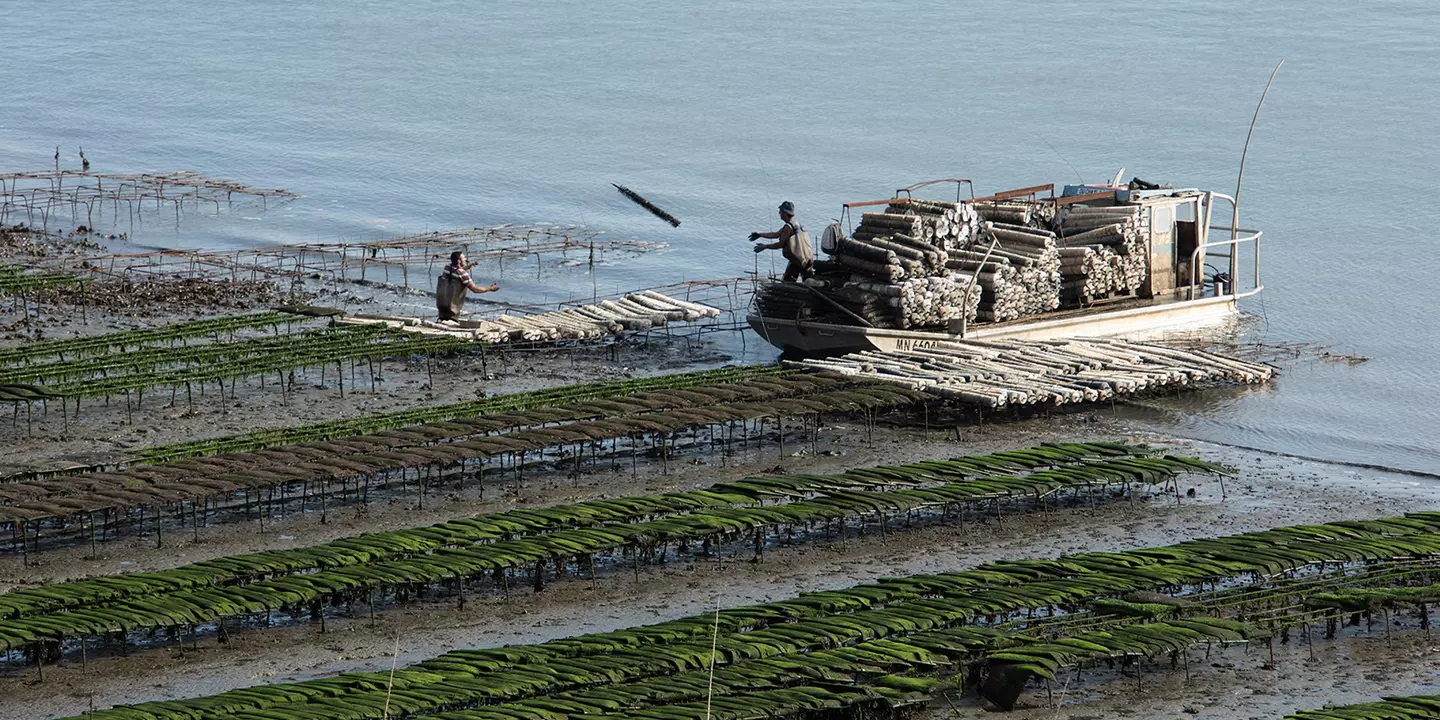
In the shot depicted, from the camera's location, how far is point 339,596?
20.4 meters

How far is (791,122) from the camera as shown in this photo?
68.5 m

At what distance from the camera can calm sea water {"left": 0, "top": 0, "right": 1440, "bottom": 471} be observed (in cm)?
4316

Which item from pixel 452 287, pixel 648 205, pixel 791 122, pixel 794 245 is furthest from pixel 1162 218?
pixel 791 122

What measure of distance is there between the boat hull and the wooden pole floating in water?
16.6m

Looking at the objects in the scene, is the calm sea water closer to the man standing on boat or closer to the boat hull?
the boat hull

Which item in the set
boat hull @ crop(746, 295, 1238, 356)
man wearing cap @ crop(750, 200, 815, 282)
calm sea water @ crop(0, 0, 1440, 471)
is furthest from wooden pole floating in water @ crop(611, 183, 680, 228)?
man wearing cap @ crop(750, 200, 815, 282)

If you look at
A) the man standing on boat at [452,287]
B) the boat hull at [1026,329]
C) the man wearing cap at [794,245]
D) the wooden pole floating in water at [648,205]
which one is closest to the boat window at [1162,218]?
the boat hull at [1026,329]

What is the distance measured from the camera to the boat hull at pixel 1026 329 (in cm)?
3120

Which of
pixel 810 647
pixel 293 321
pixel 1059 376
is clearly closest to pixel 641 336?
pixel 293 321

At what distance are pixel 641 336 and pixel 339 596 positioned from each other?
48.4 ft

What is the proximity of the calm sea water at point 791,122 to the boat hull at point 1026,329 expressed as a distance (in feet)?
8.00

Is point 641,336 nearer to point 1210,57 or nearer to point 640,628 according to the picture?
point 640,628

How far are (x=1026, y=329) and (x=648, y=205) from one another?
20938 mm

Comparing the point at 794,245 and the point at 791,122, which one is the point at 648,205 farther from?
the point at 794,245
